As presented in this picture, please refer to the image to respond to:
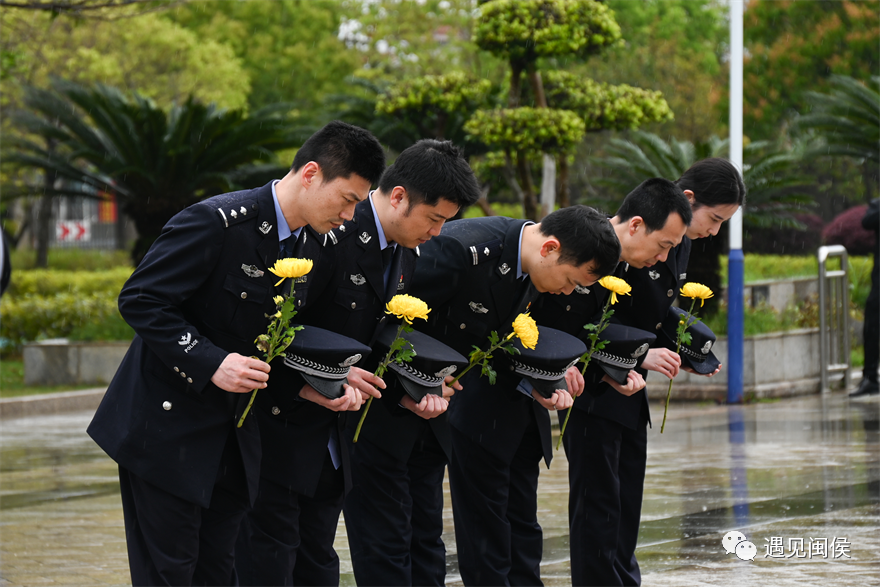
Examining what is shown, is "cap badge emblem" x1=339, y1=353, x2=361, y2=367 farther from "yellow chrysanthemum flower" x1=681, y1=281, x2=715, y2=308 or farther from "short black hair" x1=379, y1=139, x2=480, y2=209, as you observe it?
"yellow chrysanthemum flower" x1=681, y1=281, x2=715, y2=308

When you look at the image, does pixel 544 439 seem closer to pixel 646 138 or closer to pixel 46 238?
pixel 646 138

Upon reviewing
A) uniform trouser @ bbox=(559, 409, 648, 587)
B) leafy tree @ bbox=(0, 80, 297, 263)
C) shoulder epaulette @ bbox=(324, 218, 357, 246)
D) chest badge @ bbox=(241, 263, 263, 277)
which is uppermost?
leafy tree @ bbox=(0, 80, 297, 263)

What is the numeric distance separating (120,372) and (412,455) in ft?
4.10

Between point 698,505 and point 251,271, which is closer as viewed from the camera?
point 251,271

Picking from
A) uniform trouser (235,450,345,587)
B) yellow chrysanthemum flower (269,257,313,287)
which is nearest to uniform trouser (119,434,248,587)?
uniform trouser (235,450,345,587)

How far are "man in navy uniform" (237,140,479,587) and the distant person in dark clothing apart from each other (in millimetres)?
8584

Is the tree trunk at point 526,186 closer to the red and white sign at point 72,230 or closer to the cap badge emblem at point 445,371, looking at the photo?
the cap badge emblem at point 445,371

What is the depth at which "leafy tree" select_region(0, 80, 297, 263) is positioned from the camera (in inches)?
645

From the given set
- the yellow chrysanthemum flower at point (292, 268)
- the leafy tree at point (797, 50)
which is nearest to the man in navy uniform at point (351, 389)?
the yellow chrysanthemum flower at point (292, 268)

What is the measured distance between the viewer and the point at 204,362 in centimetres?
340

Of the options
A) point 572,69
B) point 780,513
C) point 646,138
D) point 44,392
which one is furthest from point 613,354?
point 572,69

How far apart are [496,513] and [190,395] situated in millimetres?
1450

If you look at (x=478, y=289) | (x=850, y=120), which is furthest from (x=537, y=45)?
(x=478, y=289)

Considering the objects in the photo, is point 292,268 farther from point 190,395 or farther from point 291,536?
point 291,536
